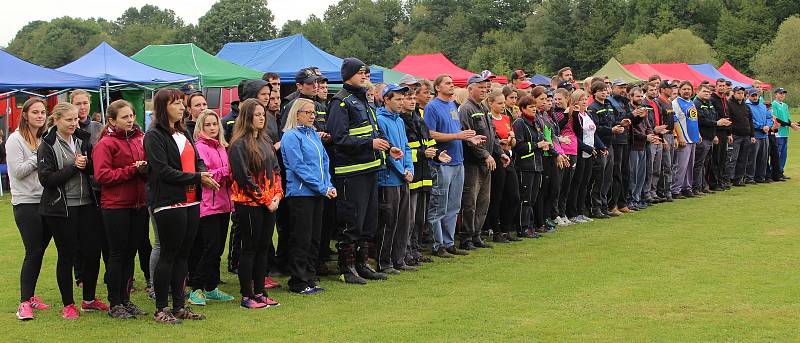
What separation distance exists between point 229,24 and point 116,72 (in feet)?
248

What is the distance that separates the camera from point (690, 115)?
50.8ft

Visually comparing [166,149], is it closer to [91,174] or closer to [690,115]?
[91,174]

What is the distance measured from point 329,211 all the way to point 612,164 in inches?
219

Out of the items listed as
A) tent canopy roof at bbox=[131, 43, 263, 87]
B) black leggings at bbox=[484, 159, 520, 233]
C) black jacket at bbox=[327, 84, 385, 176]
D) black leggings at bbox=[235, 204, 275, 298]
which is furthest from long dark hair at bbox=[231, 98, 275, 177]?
tent canopy roof at bbox=[131, 43, 263, 87]

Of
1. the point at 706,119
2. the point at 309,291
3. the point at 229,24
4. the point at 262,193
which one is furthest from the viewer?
the point at 229,24

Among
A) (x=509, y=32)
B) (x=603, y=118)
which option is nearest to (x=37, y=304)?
(x=603, y=118)

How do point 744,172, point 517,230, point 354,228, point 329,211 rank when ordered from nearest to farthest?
1. point 354,228
2. point 329,211
3. point 517,230
4. point 744,172

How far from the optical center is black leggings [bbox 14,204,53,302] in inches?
278

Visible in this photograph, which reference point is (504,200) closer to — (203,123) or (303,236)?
(303,236)

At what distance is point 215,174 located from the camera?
7.43 m

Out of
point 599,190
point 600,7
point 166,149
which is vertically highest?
point 600,7

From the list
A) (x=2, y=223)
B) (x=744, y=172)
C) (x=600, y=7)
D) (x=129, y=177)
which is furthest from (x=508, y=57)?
(x=129, y=177)

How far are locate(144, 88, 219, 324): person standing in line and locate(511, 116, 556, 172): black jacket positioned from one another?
5.19 meters

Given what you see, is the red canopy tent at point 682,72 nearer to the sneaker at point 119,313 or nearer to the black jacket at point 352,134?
the black jacket at point 352,134
